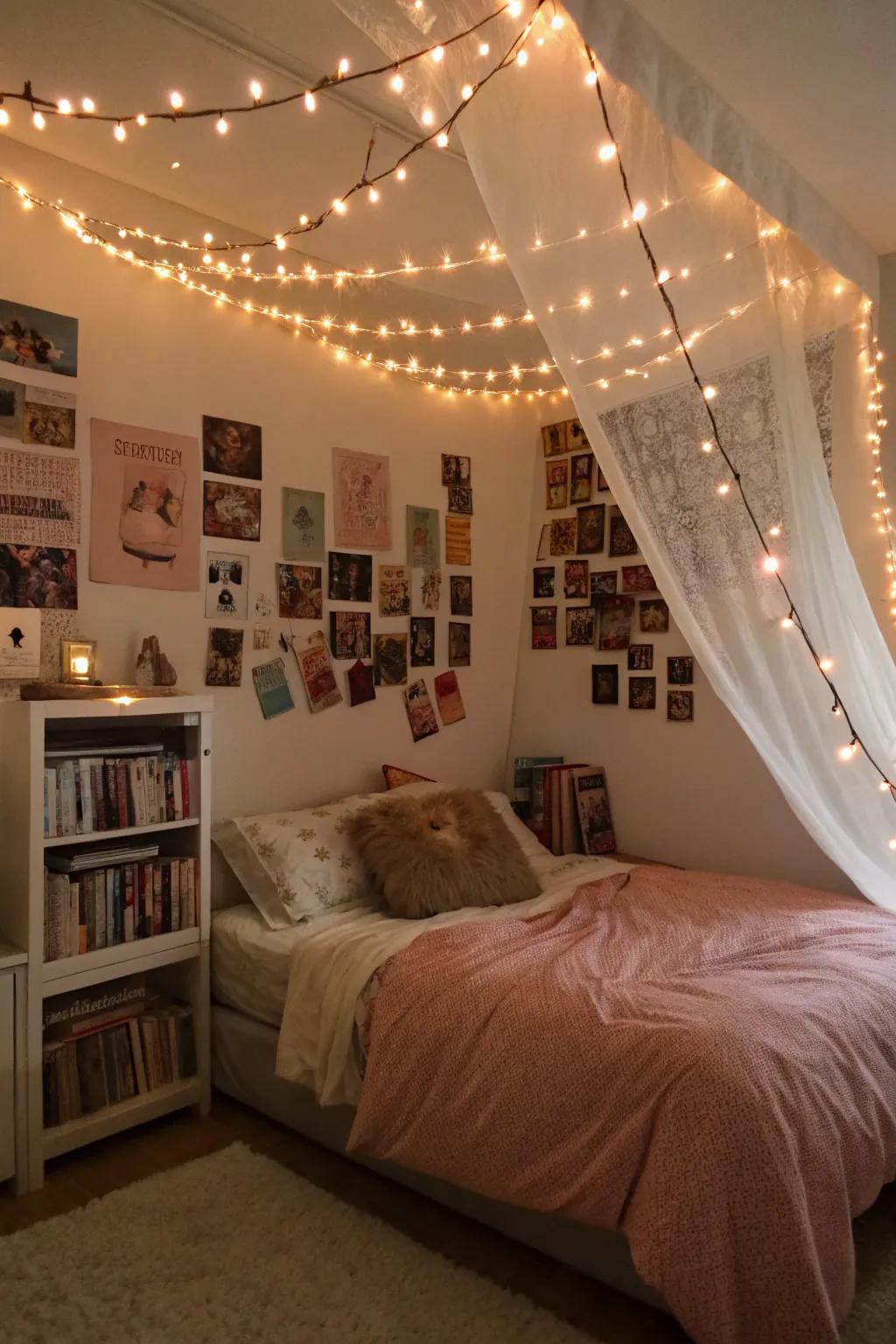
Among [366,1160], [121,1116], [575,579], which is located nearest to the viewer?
[366,1160]

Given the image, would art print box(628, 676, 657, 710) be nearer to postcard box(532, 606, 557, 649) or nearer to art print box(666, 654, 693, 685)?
art print box(666, 654, 693, 685)

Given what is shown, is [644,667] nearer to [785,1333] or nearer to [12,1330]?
[785,1333]

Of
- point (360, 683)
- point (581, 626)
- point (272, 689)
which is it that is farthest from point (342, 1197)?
point (581, 626)

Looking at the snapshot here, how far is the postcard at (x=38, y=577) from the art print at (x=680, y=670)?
6.57 feet

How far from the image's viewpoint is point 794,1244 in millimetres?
1422

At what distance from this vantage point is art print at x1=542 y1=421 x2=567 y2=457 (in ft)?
12.2

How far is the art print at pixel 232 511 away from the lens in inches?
109

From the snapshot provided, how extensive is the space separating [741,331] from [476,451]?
5.46ft

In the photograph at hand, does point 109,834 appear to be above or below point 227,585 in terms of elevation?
below

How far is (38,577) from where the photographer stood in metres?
2.41

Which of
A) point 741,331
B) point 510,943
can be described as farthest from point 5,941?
point 741,331

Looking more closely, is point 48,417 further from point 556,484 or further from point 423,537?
point 556,484

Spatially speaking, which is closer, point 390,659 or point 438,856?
point 438,856

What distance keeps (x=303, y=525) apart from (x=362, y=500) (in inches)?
11.3
